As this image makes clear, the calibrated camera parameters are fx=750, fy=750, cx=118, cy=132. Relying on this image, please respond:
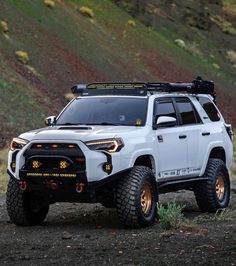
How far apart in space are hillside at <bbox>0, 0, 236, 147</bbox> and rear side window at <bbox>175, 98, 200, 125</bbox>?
13.3m

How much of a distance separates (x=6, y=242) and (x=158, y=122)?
123 inches

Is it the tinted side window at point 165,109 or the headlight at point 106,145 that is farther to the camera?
the tinted side window at point 165,109

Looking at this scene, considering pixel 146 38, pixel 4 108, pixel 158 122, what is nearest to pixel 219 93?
pixel 146 38

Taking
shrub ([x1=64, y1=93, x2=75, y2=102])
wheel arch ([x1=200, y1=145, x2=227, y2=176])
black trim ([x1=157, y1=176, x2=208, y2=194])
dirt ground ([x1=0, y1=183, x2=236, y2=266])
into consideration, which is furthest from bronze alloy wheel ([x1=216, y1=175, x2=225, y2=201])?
shrub ([x1=64, y1=93, x2=75, y2=102])

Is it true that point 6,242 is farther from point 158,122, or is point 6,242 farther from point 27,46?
point 27,46

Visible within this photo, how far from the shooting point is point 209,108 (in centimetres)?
1310

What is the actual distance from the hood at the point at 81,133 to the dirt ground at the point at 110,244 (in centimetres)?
125

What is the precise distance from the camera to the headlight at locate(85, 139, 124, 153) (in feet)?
32.2

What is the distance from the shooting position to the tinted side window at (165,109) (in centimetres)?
1132

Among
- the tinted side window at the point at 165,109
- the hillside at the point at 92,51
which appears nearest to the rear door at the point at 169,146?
the tinted side window at the point at 165,109

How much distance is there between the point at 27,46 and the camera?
36.8 metres

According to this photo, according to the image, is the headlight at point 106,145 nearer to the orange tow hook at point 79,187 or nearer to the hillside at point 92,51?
the orange tow hook at point 79,187

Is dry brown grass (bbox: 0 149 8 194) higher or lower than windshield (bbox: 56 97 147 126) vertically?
lower

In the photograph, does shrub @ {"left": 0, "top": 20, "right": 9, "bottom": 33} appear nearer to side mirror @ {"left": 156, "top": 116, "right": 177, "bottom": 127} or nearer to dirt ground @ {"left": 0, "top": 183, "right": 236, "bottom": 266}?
dirt ground @ {"left": 0, "top": 183, "right": 236, "bottom": 266}
